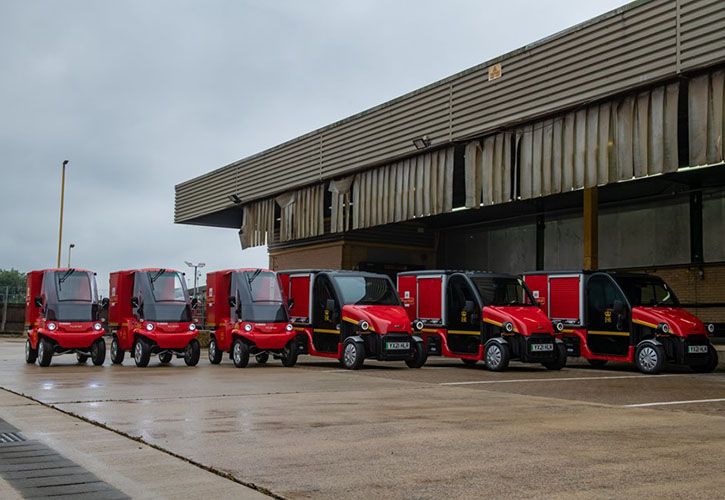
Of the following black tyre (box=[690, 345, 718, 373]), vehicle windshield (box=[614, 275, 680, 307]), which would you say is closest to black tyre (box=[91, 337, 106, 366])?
vehicle windshield (box=[614, 275, 680, 307])

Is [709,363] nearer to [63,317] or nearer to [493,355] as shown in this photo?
[493,355]

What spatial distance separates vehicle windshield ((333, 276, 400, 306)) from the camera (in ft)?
54.0

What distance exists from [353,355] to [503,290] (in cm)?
355

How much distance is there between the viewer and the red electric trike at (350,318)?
51.5ft

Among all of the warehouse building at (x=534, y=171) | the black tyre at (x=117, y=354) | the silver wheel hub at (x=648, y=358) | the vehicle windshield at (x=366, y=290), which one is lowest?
the black tyre at (x=117, y=354)

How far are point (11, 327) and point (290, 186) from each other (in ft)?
70.1

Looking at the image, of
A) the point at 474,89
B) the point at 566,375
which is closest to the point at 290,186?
the point at 474,89

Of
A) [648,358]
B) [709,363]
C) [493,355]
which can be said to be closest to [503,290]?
[493,355]

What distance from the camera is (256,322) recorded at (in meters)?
16.4

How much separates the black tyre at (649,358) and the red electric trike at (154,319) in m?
8.98

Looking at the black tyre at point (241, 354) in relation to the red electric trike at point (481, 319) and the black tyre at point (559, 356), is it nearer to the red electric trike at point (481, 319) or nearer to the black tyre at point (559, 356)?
the red electric trike at point (481, 319)

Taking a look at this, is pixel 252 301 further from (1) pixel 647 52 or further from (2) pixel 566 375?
(1) pixel 647 52

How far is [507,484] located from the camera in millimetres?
5055

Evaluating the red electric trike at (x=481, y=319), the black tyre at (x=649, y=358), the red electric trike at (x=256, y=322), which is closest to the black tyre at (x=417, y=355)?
the red electric trike at (x=481, y=319)
